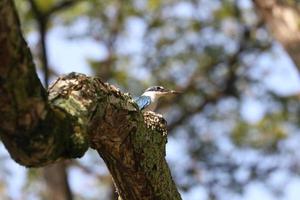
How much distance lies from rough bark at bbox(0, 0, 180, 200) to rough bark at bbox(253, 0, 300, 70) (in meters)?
3.66

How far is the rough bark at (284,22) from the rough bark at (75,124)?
3.66 meters

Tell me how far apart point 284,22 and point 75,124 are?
473 centimetres

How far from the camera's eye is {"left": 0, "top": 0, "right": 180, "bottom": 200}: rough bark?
1746mm

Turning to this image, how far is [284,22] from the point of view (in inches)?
255

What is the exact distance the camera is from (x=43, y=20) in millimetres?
8328

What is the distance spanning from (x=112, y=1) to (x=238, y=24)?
2.25m

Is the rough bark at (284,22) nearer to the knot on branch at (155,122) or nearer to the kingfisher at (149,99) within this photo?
the kingfisher at (149,99)

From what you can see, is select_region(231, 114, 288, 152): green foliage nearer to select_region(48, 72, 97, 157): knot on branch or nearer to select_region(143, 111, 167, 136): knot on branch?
select_region(143, 111, 167, 136): knot on branch

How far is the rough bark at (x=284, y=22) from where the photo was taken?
6.14 meters

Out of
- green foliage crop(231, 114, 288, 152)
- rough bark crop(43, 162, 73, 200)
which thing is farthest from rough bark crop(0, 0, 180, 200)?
green foliage crop(231, 114, 288, 152)

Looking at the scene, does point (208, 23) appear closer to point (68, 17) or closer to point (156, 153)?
point (68, 17)

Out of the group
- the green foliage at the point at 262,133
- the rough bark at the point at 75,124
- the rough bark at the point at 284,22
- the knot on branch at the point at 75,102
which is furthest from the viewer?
the green foliage at the point at 262,133

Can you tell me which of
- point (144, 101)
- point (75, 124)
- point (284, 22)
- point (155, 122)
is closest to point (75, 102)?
point (75, 124)

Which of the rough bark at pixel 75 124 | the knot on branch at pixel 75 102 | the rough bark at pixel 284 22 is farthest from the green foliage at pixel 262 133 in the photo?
the knot on branch at pixel 75 102
